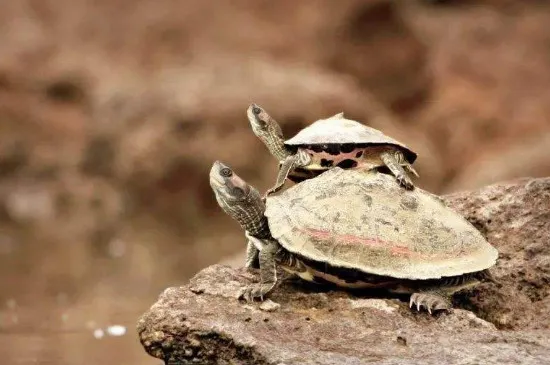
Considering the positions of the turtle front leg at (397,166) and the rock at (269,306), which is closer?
the rock at (269,306)

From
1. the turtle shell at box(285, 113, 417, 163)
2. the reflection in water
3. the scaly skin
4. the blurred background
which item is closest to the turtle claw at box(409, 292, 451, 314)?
the scaly skin

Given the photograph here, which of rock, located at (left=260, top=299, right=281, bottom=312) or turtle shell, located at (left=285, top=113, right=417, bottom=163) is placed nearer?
rock, located at (left=260, top=299, right=281, bottom=312)

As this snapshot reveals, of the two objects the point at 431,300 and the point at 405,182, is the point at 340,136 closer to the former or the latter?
the point at 405,182

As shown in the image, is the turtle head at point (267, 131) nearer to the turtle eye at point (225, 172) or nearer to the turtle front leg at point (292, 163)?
the turtle front leg at point (292, 163)

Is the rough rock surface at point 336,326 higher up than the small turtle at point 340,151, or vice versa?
the small turtle at point 340,151

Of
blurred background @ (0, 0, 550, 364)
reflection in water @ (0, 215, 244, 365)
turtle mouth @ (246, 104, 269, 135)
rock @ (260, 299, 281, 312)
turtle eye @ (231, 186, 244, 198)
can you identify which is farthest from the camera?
blurred background @ (0, 0, 550, 364)

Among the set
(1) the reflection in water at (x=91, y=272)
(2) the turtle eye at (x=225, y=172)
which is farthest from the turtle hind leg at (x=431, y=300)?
(1) the reflection in water at (x=91, y=272)

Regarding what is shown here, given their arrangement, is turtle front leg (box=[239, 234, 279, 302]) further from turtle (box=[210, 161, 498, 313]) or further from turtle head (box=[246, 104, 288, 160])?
turtle head (box=[246, 104, 288, 160])

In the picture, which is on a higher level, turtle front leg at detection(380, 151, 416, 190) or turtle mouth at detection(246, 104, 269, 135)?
turtle mouth at detection(246, 104, 269, 135)
